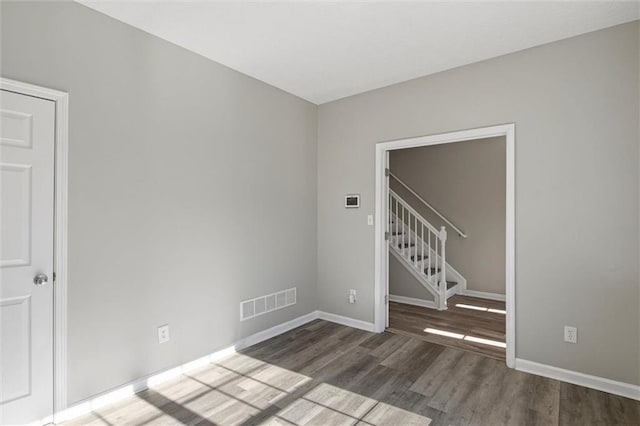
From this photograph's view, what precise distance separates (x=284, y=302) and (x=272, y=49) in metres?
2.63

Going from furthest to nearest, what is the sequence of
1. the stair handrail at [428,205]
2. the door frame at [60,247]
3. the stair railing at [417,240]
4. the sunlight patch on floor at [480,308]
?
the stair handrail at [428,205] < the stair railing at [417,240] < the sunlight patch on floor at [480,308] < the door frame at [60,247]

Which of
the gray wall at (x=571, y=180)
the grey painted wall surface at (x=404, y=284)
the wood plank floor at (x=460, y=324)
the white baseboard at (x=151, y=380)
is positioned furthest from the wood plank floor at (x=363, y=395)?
the grey painted wall surface at (x=404, y=284)

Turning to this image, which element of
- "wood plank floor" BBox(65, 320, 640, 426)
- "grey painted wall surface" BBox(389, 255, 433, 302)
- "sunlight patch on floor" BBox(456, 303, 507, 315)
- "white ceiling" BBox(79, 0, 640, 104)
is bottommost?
"wood plank floor" BBox(65, 320, 640, 426)

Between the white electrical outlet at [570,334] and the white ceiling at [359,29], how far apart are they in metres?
2.36

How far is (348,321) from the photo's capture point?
13.1 feet

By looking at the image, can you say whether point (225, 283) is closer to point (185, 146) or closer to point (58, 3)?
point (185, 146)

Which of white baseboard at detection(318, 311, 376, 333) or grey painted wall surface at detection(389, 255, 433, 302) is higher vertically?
grey painted wall surface at detection(389, 255, 433, 302)

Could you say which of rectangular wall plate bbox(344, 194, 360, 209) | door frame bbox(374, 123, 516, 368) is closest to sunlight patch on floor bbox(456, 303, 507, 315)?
door frame bbox(374, 123, 516, 368)

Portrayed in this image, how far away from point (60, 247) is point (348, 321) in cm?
297

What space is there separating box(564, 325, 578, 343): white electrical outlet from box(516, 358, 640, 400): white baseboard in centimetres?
25

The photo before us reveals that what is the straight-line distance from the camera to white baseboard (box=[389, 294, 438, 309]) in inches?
189

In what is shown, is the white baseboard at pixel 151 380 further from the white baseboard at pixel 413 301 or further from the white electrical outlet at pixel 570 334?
the white electrical outlet at pixel 570 334

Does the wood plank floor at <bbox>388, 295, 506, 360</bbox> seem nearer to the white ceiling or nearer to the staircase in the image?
the staircase

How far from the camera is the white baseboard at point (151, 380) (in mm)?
2182
